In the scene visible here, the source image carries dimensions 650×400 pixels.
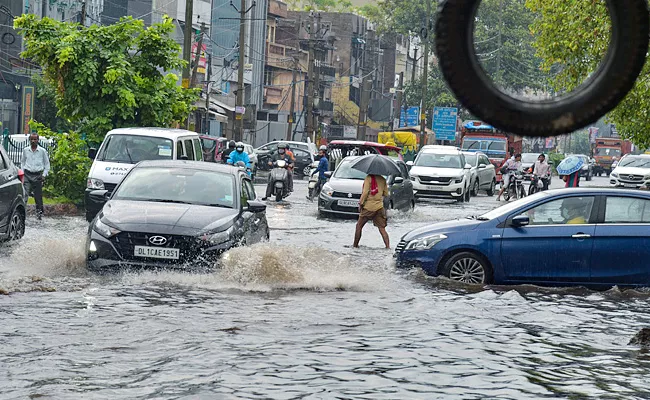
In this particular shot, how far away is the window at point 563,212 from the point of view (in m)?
14.2

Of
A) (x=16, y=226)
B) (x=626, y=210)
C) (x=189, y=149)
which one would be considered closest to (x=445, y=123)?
(x=189, y=149)

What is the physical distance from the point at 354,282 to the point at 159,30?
13.5 metres

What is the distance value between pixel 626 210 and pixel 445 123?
6870cm

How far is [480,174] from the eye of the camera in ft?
142

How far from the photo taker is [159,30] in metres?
26.5

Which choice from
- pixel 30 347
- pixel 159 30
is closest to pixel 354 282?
pixel 30 347

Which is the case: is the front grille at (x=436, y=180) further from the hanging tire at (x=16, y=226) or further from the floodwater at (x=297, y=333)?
the floodwater at (x=297, y=333)

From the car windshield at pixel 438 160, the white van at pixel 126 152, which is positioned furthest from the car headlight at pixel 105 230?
the car windshield at pixel 438 160

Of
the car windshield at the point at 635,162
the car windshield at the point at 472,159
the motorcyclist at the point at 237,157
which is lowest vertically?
the motorcyclist at the point at 237,157

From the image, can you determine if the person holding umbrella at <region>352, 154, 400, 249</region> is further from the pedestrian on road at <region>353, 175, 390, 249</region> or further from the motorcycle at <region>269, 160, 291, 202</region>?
the motorcycle at <region>269, 160, 291, 202</region>

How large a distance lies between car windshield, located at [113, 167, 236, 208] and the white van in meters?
6.87

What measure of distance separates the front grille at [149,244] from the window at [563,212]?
4.08 metres

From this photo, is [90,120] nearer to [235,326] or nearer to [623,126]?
[623,126]

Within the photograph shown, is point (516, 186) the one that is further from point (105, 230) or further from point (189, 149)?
point (105, 230)
